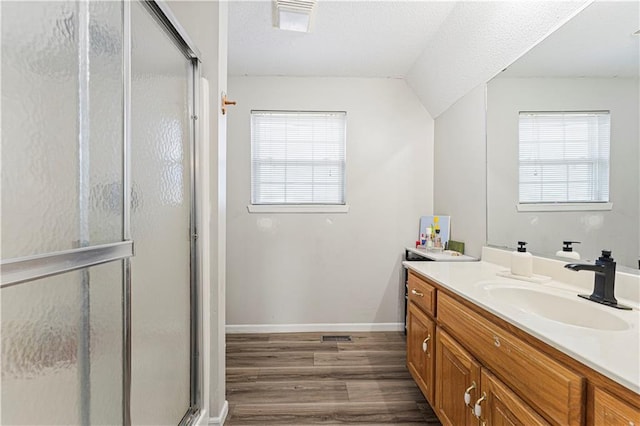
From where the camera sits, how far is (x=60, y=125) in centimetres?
78

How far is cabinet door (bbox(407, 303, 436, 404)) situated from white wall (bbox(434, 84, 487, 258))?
797mm

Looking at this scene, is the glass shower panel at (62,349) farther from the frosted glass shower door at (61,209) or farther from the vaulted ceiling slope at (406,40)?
the vaulted ceiling slope at (406,40)

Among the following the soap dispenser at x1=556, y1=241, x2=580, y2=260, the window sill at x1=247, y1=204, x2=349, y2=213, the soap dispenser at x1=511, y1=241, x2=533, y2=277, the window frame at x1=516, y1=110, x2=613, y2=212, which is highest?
the window frame at x1=516, y1=110, x2=613, y2=212

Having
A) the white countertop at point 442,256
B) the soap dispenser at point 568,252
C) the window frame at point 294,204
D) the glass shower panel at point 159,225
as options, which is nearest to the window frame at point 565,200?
the soap dispenser at point 568,252

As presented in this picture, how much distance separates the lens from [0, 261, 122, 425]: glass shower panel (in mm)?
681

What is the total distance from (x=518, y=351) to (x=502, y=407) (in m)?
0.23

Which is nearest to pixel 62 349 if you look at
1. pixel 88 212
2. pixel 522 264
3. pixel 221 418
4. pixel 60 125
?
pixel 88 212

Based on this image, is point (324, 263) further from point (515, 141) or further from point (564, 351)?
point (564, 351)

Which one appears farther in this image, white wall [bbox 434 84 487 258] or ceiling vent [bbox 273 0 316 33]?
white wall [bbox 434 84 487 258]

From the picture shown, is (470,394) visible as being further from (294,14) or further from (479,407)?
(294,14)

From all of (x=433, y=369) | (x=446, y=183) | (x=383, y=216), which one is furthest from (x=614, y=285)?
(x=383, y=216)

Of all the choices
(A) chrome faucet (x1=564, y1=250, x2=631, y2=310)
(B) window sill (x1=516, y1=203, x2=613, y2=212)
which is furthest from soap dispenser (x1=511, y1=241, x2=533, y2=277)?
(A) chrome faucet (x1=564, y1=250, x2=631, y2=310)

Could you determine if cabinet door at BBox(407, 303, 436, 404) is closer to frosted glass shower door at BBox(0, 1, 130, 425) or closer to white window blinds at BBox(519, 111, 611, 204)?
white window blinds at BBox(519, 111, 611, 204)

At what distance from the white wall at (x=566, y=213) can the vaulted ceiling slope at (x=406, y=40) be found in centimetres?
25
